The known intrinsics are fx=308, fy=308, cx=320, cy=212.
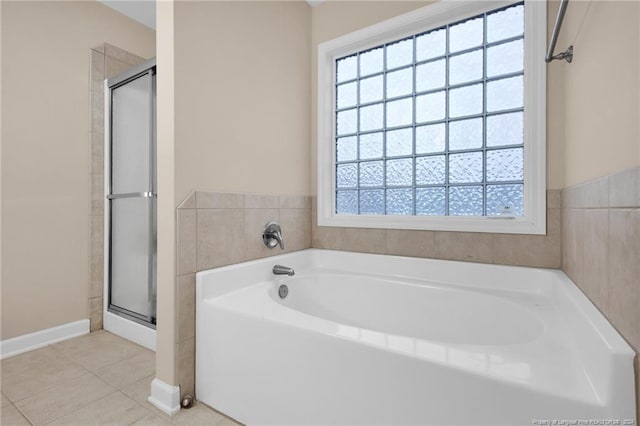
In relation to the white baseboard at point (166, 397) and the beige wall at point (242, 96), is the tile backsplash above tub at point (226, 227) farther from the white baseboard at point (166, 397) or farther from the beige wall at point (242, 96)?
the white baseboard at point (166, 397)

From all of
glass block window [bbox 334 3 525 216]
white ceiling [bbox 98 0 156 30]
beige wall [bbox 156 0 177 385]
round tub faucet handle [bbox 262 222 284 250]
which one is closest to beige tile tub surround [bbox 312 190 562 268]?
glass block window [bbox 334 3 525 216]

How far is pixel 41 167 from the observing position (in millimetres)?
2105

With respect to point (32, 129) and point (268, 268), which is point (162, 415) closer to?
point (268, 268)

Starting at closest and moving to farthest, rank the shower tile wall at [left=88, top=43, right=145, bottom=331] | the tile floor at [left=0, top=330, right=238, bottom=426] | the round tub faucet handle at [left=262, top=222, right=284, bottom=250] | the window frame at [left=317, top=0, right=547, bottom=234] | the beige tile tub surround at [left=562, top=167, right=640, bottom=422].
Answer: the beige tile tub surround at [left=562, top=167, right=640, bottom=422], the tile floor at [left=0, top=330, right=238, bottom=426], the window frame at [left=317, top=0, right=547, bottom=234], the round tub faucet handle at [left=262, top=222, right=284, bottom=250], the shower tile wall at [left=88, top=43, right=145, bottom=331]

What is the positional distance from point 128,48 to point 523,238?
322 cm

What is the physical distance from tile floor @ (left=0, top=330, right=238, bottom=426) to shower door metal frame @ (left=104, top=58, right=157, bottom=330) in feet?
0.80

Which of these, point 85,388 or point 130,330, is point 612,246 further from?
point 130,330

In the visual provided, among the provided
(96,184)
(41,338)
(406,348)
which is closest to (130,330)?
(41,338)

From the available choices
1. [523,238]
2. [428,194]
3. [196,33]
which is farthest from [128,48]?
[523,238]

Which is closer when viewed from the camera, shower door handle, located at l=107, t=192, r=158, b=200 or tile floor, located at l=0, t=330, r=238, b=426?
tile floor, located at l=0, t=330, r=238, b=426

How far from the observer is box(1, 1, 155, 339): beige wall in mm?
1979

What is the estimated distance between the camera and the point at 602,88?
94 centimetres

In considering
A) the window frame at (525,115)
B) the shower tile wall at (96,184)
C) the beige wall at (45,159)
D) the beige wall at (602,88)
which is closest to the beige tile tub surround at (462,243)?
the window frame at (525,115)

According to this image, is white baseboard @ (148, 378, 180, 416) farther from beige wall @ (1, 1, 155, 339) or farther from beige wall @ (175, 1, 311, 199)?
beige wall @ (1, 1, 155, 339)
